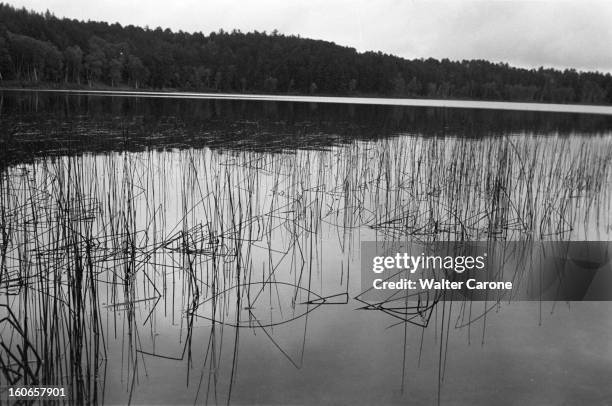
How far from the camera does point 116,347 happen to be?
2951 mm

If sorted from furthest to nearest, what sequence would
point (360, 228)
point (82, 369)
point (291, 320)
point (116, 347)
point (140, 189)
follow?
point (140, 189) → point (360, 228) → point (291, 320) → point (116, 347) → point (82, 369)

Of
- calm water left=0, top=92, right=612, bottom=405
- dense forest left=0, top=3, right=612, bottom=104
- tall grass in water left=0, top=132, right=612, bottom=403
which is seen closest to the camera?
calm water left=0, top=92, right=612, bottom=405

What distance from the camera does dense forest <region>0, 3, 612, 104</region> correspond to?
184ft

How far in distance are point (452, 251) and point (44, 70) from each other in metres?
64.9

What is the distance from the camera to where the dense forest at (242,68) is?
56000mm

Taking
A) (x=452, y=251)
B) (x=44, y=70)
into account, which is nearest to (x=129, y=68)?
(x=44, y=70)

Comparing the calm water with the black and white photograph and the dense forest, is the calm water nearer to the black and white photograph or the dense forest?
the black and white photograph

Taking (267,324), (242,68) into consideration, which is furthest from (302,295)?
(242,68)

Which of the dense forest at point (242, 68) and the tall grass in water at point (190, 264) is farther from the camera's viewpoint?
the dense forest at point (242, 68)

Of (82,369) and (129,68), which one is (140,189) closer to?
(82,369)

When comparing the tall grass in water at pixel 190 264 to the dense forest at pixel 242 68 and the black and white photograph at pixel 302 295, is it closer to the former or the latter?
the black and white photograph at pixel 302 295

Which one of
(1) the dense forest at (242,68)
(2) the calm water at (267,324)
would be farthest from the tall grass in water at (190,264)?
(1) the dense forest at (242,68)

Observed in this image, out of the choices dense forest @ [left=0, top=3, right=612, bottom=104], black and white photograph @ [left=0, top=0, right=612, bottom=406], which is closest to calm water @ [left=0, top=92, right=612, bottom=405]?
black and white photograph @ [left=0, top=0, right=612, bottom=406]

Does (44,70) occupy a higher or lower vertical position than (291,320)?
higher
